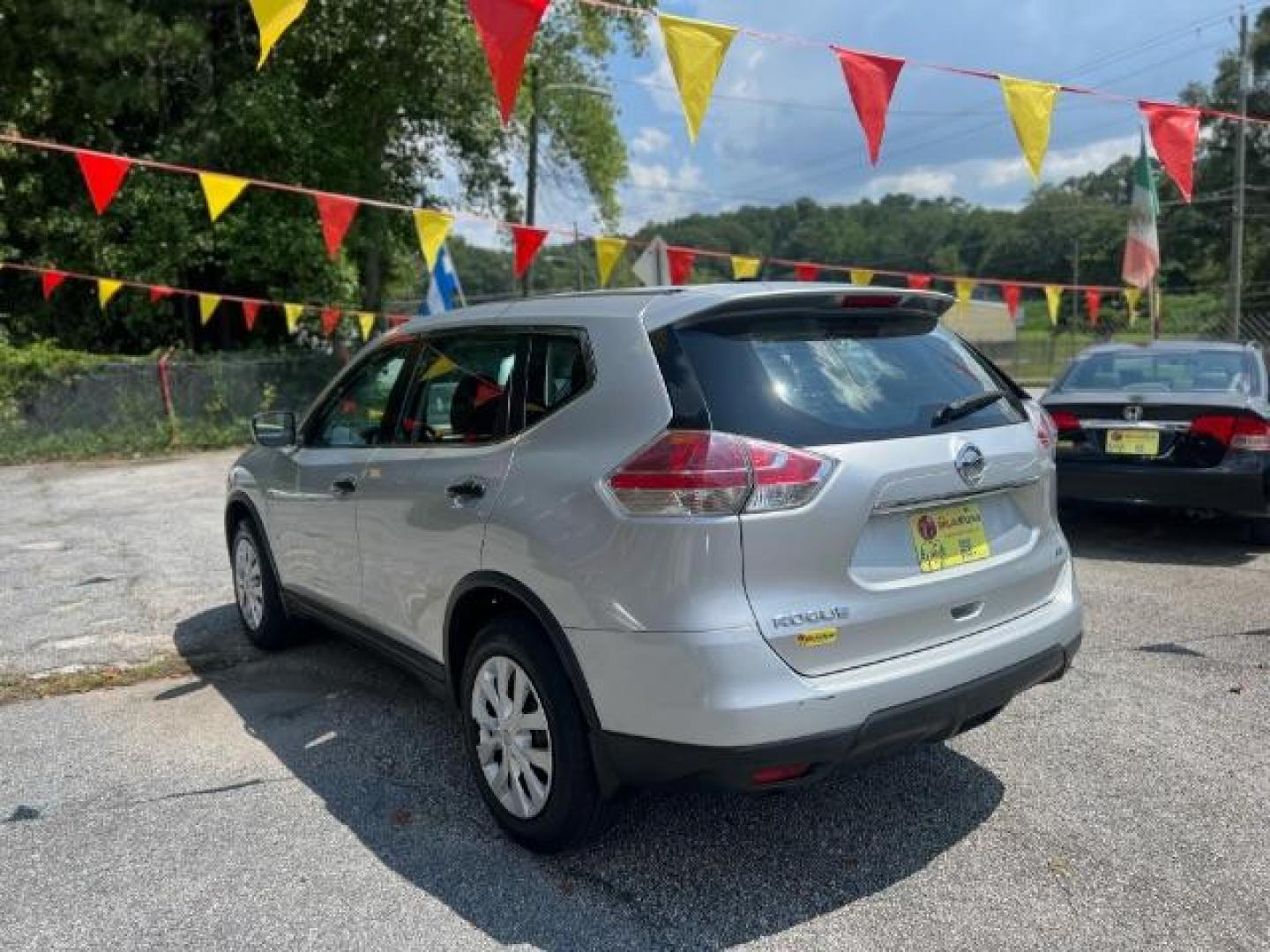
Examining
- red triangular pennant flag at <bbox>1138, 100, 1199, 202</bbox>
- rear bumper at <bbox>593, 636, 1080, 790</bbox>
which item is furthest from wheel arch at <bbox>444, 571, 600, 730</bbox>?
red triangular pennant flag at <bbox>1138, 100, 1199, 202</bbox>

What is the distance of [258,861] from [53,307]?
19.5 metres

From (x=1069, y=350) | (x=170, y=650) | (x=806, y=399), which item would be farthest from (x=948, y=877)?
(x=1069, y=350)

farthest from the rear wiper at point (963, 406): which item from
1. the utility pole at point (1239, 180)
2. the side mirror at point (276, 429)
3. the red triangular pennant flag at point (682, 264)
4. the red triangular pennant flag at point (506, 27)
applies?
the utility pole at point (1239, 180)

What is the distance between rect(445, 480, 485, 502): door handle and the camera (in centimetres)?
327

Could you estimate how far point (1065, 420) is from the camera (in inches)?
278

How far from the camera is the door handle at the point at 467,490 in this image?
3.27 m

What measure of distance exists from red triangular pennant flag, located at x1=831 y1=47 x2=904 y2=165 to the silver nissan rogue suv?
391 centimetres

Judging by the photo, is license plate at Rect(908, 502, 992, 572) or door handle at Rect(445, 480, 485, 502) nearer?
license plate at Rect(908, 502, 992, 572)

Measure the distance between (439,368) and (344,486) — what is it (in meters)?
0.73

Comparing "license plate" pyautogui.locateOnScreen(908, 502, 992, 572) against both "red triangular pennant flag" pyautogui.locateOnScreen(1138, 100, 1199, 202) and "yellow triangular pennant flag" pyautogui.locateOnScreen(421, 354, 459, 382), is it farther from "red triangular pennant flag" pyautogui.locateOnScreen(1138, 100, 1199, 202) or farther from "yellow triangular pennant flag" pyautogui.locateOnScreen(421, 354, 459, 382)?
"red triangular pennant flag" pyautogui.locateOnScreen(1138, 100, 1199, 202)

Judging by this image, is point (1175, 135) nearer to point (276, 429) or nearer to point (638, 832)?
point (276, 429)

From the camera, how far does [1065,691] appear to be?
4.39m

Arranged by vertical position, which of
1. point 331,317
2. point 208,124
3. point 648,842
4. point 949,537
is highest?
point 208,124

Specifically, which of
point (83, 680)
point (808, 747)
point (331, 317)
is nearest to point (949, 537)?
point (808, 747)
